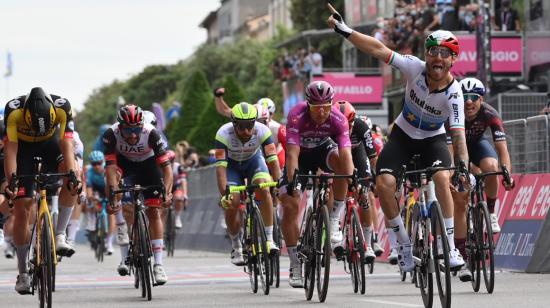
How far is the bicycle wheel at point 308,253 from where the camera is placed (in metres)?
14.1

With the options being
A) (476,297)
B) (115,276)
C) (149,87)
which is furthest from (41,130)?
(149,87)

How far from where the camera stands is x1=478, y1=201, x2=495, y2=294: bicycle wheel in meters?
14.1

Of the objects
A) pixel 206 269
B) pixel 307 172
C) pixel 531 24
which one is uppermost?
pixel 531 24

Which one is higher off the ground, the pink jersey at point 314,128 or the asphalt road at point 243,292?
the pink jersey at point 314,128

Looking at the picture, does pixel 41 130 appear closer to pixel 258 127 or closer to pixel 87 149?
pixel 258 127

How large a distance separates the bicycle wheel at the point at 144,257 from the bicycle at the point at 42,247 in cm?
163

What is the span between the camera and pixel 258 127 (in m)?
16.6

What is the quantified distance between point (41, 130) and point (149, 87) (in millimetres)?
152123

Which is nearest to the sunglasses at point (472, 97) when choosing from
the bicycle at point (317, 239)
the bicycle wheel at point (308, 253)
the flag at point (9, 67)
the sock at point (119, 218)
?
the bicycle at point (317, 239)

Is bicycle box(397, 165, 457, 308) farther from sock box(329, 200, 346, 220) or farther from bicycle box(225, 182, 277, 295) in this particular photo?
bicycle box(225, 182, 277, 295)

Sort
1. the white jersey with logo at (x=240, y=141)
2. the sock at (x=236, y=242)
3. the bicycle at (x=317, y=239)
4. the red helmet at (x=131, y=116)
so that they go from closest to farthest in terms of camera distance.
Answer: the bicycle at (x=317, y=239) → the red helmet at (x=131, y=116) → the white jersey with logo at (x=240, y=141) → the sock at (x=236, y=242)

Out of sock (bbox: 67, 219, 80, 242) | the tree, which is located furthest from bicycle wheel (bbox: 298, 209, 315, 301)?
the tree

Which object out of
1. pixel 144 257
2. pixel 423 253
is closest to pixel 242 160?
pixel 144 257

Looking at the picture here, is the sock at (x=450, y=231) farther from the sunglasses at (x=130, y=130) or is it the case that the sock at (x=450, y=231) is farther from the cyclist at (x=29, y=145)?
the sunglasses at (x=130, y=130)
